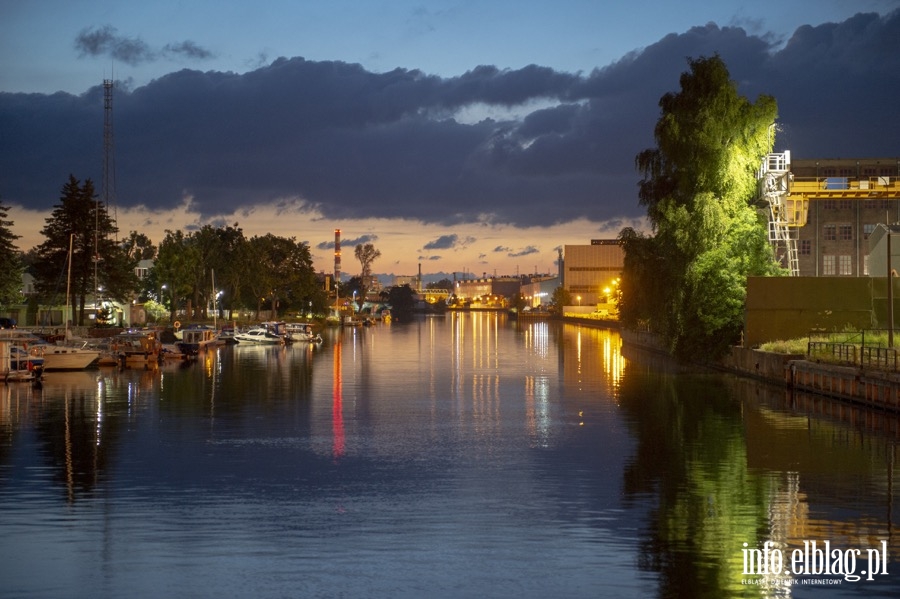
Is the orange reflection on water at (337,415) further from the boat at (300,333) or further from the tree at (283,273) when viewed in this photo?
the tree at (283,273)

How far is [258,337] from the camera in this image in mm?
114500

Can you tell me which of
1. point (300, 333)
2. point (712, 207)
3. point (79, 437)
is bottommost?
point (79, 437)

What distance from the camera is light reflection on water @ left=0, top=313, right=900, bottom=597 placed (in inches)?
695

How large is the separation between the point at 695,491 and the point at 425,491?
6.47 m

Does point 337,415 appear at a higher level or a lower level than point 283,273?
lower

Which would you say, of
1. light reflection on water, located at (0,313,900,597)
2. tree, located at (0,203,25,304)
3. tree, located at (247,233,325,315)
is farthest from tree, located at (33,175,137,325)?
light reflection on water, located at (0,313,900,597)

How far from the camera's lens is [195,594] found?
651 inches

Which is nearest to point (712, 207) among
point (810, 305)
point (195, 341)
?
point (810, 305)

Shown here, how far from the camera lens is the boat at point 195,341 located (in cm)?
8331

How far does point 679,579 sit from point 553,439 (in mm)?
18331

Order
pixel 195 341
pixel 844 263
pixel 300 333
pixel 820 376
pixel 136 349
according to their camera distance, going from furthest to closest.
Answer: pixel 300 333 < pixel 844 263 < pixel 195 341 < pixel 136 349 < pixel 820 376

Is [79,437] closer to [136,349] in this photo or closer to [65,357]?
[65,357]

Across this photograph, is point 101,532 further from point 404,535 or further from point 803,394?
point 803,394

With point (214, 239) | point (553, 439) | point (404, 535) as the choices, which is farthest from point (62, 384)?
point (214, 239)
